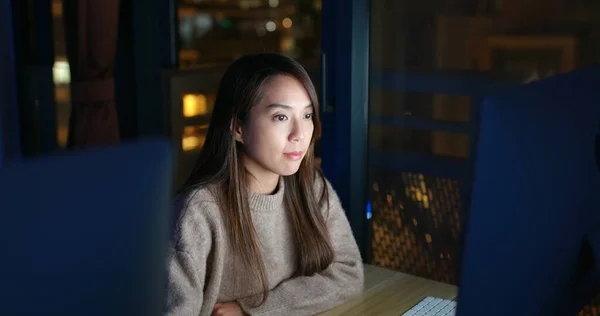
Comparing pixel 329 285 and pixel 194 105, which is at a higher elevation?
pixel 194 105

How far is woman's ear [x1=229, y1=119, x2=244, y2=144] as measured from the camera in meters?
1.70

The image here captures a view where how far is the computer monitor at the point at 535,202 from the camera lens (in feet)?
2.32

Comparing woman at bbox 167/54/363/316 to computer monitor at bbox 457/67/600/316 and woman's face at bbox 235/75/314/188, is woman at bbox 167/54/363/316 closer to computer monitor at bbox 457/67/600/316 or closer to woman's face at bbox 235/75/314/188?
woman's face at bbox 235/75/314/188

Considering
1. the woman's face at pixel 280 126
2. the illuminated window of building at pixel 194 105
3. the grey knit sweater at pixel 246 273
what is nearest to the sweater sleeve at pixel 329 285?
the grey knit sweater at pixel 246 273

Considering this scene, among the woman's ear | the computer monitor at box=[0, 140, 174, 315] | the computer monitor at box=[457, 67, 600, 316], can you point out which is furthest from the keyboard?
the computer monitor at box=[0, 140, 174, 315]

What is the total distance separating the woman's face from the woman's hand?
290 mm

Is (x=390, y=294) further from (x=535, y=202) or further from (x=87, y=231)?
(x=87, y=231)

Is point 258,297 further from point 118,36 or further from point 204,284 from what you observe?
point 118,36

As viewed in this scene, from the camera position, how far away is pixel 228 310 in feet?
5.33

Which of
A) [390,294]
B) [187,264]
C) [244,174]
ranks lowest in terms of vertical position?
[390,294]

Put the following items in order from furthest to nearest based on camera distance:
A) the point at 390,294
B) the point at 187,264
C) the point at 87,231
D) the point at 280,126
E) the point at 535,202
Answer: the point at 390,294 → the point at 280,126 → the point at 187,264 → the point at 535,202 → the point at 87,231

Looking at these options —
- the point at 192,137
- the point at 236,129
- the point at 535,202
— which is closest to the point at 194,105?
the point at 192,137

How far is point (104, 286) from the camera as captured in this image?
1.81 feet

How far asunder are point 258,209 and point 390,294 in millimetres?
371
